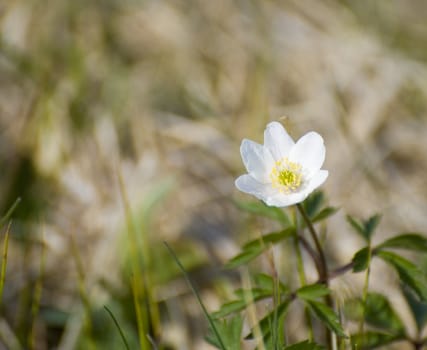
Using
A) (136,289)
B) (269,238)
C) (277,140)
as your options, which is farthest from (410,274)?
(136,289)

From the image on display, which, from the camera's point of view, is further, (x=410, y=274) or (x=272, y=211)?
(x=272, y=211)

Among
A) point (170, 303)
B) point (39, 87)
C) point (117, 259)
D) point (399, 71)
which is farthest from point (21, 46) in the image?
point (399, 71)

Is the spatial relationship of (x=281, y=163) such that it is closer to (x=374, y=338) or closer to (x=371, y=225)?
(x=371, y=225)

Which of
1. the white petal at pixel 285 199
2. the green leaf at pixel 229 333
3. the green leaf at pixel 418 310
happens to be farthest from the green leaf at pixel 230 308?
the green leaf at pixel 418 310

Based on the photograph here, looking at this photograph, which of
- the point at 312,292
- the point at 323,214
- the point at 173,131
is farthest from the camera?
the point at 173,131

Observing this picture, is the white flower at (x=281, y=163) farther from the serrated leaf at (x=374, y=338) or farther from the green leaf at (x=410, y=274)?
the serrated leaf at (x=374, y=338)

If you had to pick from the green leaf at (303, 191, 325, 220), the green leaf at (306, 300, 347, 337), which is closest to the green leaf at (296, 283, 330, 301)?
the green leaf at (306, 300, 347, 337)

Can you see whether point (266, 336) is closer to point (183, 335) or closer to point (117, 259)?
point (183, 335)
